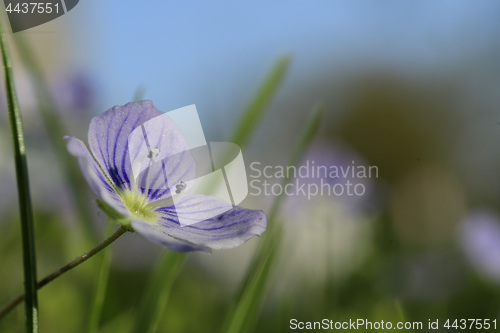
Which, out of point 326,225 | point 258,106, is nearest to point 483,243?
point 326,225

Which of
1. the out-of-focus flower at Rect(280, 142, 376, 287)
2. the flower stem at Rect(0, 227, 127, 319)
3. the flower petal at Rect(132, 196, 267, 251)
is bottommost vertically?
the out-of-focus flower at Rect(280, 142, 376, 287)

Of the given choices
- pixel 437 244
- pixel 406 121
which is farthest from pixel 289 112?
pixel 437 244

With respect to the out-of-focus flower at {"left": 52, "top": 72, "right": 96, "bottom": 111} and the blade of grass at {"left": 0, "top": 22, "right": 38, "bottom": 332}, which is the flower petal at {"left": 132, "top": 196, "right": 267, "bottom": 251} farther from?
the out-of-focus flower at {"left": 52, "top": 72, "right": 96, "bottom": 111}

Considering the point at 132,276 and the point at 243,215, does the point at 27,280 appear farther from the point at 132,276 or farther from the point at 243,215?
the point at 132,276

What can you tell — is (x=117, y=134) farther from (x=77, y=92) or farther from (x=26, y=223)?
(x=77, y=92)

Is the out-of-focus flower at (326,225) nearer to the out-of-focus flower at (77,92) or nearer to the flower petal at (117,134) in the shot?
the out-of-focus flower at (77,92)

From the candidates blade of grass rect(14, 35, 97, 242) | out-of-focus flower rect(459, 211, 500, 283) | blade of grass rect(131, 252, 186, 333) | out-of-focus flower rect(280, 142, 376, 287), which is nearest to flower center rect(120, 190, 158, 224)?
Result: blade of grass rect(131, 252, 186, 333)
